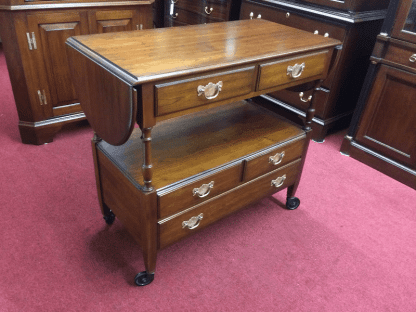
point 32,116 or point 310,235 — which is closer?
point 310,235

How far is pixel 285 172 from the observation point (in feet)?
6.01

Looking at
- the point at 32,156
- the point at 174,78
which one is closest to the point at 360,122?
the point at 174,78

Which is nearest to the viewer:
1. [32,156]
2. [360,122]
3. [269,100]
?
[32,156]

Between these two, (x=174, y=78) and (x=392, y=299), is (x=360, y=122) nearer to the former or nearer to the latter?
(x=392, y=299)

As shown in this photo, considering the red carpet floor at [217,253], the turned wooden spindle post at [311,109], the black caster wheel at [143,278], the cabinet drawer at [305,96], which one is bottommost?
the red carpet floor at [217,253]

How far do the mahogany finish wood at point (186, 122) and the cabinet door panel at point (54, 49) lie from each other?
0.94 m

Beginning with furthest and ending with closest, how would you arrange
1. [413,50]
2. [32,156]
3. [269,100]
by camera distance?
[269,100]
[32,156]
[413,50]

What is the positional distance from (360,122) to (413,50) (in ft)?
1.91

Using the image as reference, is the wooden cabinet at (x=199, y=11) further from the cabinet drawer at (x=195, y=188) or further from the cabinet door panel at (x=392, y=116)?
the cabinet drawer at (x=195, y=188)

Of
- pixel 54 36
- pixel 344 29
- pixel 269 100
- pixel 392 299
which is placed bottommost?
pixel 392 299

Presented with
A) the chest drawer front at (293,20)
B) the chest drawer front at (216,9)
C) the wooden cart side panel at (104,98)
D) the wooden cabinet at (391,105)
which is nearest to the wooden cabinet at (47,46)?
the chest drawer front at (216,9)

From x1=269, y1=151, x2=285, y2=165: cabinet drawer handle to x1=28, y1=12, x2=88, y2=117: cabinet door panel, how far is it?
4.99ft

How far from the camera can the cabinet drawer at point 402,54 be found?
81.0 inches

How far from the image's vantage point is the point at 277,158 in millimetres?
1710
